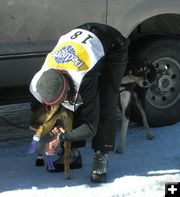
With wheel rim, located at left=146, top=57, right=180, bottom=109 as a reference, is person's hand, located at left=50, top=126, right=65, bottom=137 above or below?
below

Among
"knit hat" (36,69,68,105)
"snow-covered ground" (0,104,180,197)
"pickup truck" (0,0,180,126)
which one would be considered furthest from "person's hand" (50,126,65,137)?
"pickup truck" (0,0,180,126)

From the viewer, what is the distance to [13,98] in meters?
4.74

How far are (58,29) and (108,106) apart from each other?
93 centimetres

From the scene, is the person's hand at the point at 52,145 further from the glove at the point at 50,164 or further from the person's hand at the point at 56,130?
the glove at the point at 50,164

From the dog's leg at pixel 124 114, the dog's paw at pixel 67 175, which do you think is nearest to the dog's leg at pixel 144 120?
the dog's leg at pixel 124 114

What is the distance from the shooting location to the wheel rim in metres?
5.44

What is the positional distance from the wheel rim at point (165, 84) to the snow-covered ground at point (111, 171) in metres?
0.26

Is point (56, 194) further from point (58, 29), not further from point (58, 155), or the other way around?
point (58, 29)

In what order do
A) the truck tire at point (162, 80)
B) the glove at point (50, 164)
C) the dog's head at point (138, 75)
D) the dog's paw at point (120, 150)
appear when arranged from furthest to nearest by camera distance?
the truck tire at point (162, 80), the dog's head at point (138, 75), the dog's paw at point (120, 150), the glove at point (50, 164)

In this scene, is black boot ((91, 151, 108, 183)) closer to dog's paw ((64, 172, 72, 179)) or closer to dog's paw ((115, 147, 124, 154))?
dog's paw ((64, 172, 72, 179))

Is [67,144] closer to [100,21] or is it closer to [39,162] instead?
[39,162]

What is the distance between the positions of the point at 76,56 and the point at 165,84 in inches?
67.9

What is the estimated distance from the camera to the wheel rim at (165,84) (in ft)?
17.8

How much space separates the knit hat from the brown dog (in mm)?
169
